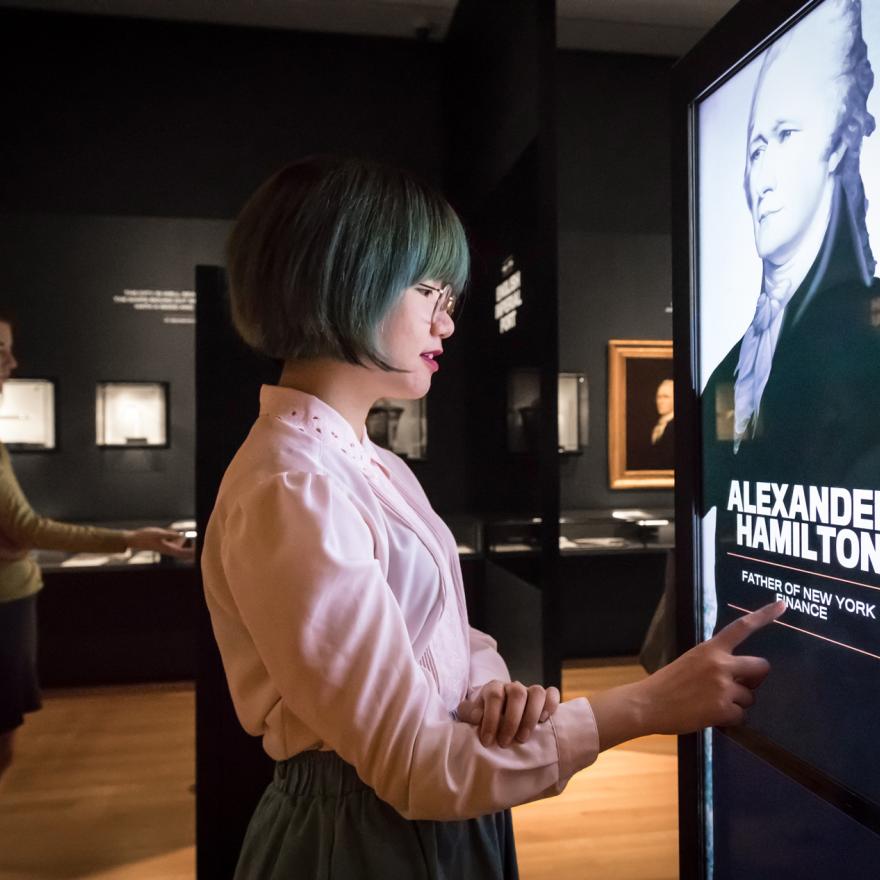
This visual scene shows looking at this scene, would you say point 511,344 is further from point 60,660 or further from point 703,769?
point 60,660

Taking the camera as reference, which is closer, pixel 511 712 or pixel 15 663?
pixel 511 712

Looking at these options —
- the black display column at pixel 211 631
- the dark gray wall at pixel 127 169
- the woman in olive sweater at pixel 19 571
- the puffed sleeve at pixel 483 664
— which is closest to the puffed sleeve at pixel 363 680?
the puffed sleeve at pixel 483 664

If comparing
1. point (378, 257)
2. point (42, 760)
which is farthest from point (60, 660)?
point (378, 257)

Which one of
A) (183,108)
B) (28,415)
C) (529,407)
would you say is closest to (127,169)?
(183,108)

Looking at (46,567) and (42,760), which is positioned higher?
(46,567)

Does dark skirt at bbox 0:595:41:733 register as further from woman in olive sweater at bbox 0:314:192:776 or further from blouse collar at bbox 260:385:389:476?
blouse collar at bbox 260:385:389:476

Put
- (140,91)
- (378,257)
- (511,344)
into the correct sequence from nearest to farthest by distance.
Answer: (378,257) → (511,344) → (140,91)

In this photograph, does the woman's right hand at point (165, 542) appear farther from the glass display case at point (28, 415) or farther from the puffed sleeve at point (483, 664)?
the glass display case at point (28, 415)

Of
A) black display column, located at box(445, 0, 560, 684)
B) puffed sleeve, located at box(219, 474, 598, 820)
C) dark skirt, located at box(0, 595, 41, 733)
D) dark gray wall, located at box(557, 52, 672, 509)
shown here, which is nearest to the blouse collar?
puffed sleeve, located at box(219, 474, 598, 820)

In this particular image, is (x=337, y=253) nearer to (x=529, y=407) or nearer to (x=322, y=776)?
(x=322, y=776)

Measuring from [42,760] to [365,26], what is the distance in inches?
191

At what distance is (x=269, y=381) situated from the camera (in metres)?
2.40

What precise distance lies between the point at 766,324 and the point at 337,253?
590mm

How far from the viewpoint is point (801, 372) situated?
1112mm
